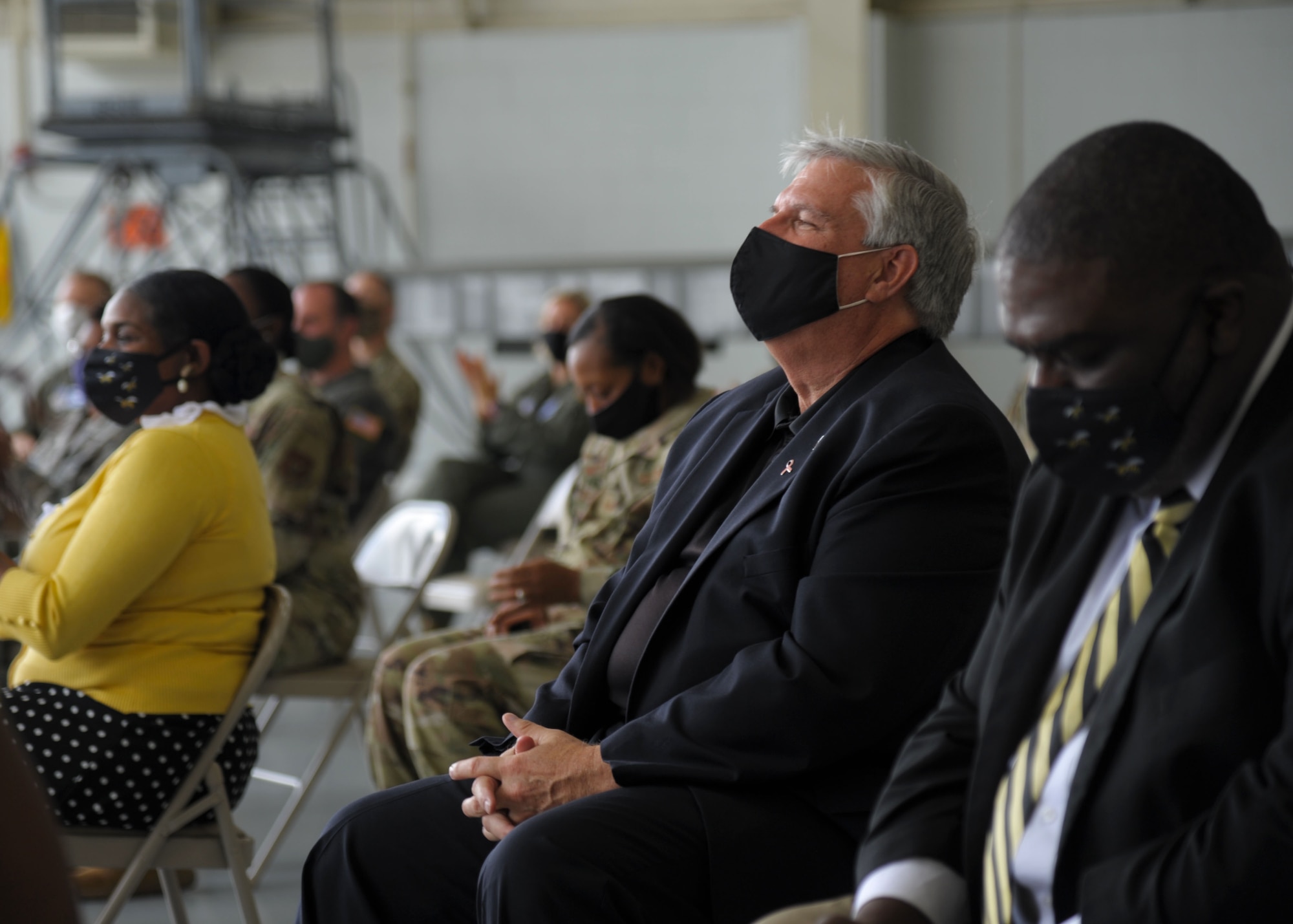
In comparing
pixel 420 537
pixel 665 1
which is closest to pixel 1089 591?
pixel 420 537

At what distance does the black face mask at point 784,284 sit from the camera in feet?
6.23

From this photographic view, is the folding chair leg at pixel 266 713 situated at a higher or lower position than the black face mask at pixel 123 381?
lower

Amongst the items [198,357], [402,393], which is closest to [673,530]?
[198,357]

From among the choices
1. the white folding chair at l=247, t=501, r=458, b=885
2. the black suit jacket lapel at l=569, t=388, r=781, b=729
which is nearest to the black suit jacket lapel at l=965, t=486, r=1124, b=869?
the black suit jacket lapel at l=569, t=388, r=781, b=729

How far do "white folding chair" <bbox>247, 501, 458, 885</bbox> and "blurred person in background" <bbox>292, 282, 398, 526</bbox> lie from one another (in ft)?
2.73

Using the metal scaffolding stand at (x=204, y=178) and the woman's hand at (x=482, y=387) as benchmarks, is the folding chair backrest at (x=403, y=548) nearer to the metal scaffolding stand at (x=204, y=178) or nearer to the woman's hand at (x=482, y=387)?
the woman's hand at (x=482, y=387)

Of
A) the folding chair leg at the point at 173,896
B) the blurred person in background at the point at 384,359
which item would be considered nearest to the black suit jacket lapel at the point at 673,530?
the folding chair leg at the point at 173,896

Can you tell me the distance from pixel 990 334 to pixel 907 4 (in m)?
2.53

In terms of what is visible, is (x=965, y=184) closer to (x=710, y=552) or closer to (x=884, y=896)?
(x=710, y=552)

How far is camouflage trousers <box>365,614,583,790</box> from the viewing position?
2377mm

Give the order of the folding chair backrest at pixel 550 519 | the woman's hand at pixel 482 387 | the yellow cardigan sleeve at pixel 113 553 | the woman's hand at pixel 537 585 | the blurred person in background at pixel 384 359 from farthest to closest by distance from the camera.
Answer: the woman's hand at pixel 482 387, the blurred person in background at pixel 384 359, the folding chair backrest at pixel 550 519, the woman's hand at pixel 537 585, the yellow cardigan sleeve at pixel 113 553

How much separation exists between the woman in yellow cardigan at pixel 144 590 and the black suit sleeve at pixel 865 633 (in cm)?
89

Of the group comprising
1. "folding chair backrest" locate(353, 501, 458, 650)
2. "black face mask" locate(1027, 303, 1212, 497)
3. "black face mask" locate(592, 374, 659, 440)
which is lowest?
"folding chair backrest" locate(353, 501, 458, 650)

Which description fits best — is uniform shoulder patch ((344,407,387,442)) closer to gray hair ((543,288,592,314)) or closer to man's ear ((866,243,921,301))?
gray hair ((543,288,592,314))
